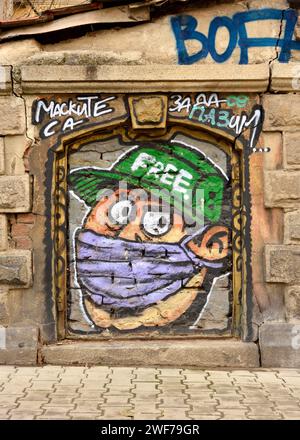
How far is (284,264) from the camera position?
8055 millimetres

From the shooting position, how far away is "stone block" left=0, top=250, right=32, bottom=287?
8109 millimetres

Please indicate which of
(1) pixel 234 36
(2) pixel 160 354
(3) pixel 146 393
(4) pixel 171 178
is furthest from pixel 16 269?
(1) pixel 234 36

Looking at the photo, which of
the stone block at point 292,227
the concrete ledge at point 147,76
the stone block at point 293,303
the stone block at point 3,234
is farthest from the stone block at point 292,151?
the stone block at point 3,234

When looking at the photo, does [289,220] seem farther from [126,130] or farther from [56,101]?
[56,101]

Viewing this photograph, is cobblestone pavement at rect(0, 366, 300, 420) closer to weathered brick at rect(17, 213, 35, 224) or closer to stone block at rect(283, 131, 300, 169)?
weathered brick at rect(17, 213, 35, 224)

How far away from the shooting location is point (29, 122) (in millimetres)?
8234

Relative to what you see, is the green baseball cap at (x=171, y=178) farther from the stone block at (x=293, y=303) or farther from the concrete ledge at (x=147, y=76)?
the stone block at (x=293, y=303)

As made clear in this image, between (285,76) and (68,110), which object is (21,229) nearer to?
(68,110)

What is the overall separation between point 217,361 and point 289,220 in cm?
152

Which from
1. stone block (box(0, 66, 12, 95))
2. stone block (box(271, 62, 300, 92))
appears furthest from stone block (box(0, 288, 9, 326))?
stone block (box(271, 62, 300, 92))

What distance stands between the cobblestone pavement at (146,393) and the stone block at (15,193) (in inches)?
60.7

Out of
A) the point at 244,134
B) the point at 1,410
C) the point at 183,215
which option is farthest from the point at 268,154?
the point at 1,410

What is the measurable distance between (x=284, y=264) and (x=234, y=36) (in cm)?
Result: 225

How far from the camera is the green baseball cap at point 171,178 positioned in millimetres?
8383
